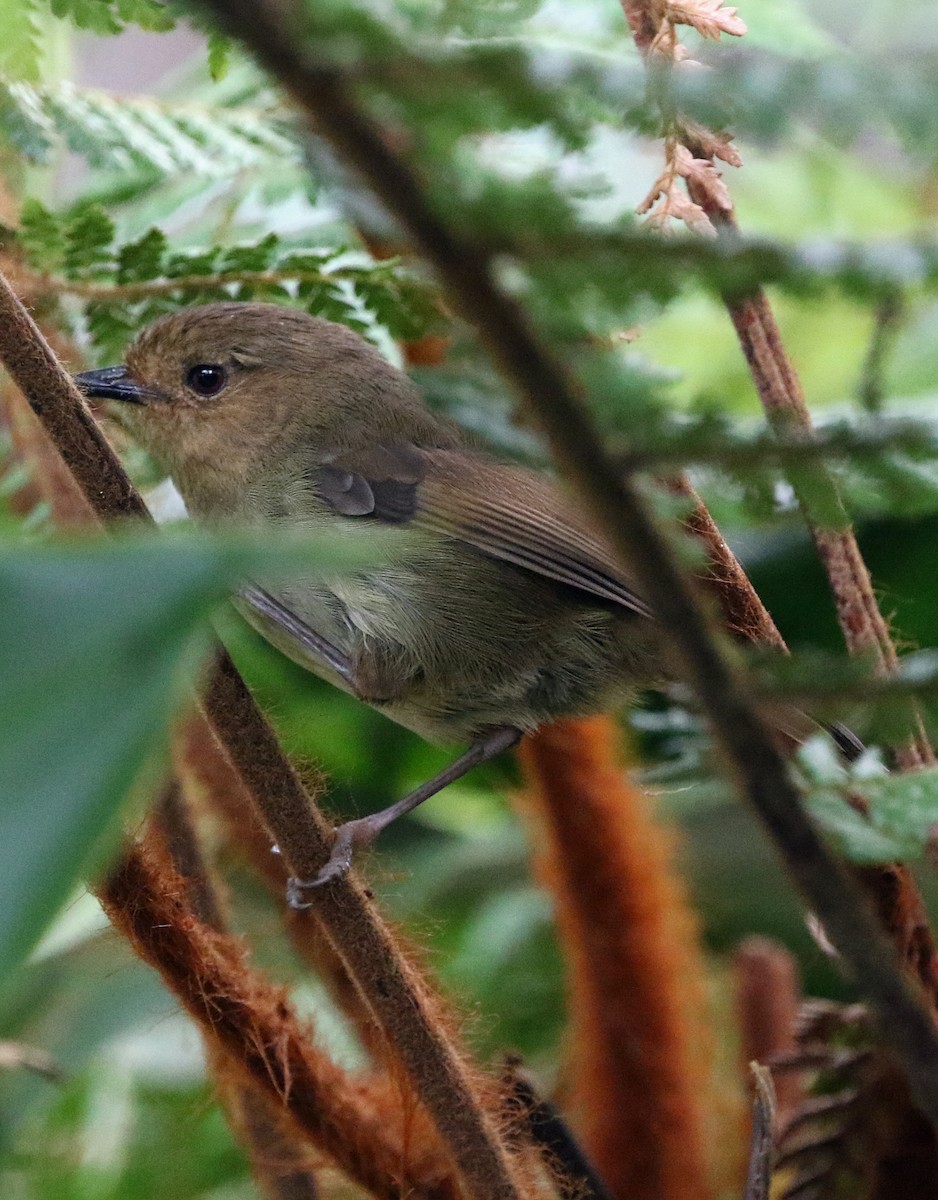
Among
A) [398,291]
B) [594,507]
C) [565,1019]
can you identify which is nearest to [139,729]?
[594,507]

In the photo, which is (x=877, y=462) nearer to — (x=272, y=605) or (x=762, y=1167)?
(x=762, y=1167)

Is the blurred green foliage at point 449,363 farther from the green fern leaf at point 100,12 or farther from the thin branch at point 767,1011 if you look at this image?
the thin branch at point 767,1011

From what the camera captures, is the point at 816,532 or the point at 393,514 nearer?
the point at 816,532

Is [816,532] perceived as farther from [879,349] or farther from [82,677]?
[82,677]

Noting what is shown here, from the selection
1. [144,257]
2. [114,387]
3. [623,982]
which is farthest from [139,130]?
[623,982]

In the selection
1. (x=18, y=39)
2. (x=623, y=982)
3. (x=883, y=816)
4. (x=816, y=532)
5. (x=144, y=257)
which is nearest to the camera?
(x=883, y=816)

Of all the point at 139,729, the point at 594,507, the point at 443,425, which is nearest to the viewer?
the point at 139,729

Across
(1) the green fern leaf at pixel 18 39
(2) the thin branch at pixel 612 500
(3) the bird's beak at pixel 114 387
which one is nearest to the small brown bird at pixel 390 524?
(3) the bird's beak at pixel 114 387

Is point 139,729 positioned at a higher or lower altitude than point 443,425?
lower
